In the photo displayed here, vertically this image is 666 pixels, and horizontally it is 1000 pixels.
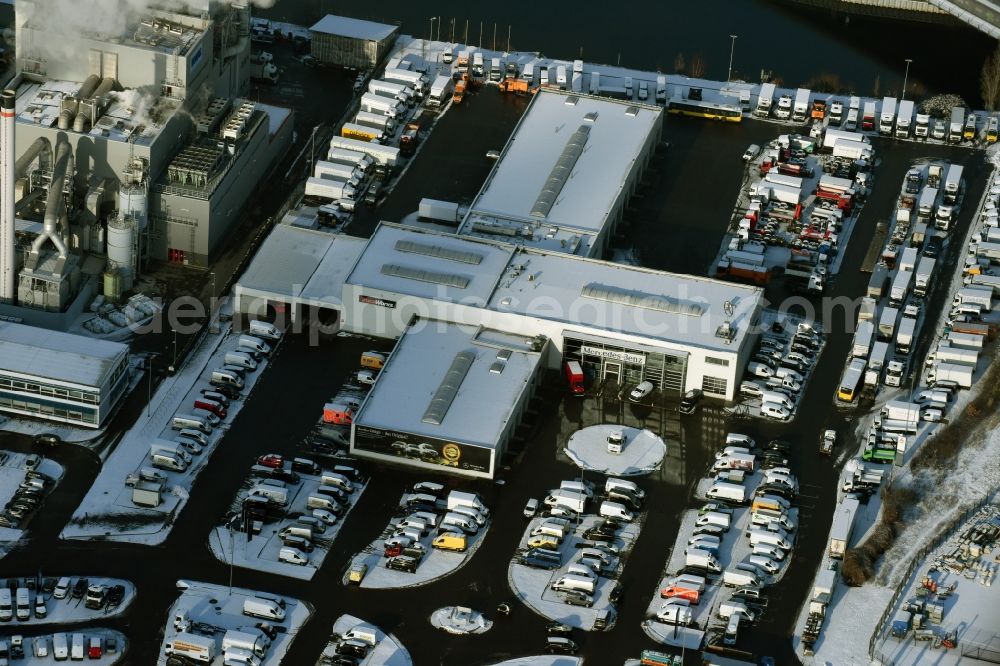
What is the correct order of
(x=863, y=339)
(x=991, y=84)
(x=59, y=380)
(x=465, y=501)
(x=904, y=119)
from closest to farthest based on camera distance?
1. (x=465, y=501)
2. (x=59, y=380)
3. (x=863, y=339)
4. (x=904, y=119)
5. (x=991, y=84)

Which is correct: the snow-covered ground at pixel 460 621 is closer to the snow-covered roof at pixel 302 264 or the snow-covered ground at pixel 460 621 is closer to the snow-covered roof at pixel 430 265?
the snow-covered roof at pixel 430 265

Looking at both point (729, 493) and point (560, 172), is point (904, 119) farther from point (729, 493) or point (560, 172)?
point (729, 493)

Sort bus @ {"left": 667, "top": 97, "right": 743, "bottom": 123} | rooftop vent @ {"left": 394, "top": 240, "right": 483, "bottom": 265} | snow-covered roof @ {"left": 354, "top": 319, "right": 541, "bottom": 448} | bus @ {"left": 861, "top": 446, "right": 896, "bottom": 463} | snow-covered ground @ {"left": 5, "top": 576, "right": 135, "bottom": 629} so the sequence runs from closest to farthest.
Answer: snow-covered ground @ {"left": 5, "top": 576, "right": 135, "bottom": 629}
snow-covered roof @ {"left": 354, "top": 319, "right": 541, "bottom": 448}
bus @ {"left": 861, "top": 446, "right": 896, "bottom": 463}
rooftop vent @ {"left": 394, "top": 240, "right": 483, "bottom": 265}
bus @ {"left": 667, "top": 97, "right": 743, "bottom": 123}

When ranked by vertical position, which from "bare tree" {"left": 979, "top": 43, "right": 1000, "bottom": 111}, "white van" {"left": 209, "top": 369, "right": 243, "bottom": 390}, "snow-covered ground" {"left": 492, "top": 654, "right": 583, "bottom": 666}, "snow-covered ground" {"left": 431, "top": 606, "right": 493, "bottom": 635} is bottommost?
"snow-covered ground" {"left": 492, "top": 654, "right": 583, "bottom": 666}

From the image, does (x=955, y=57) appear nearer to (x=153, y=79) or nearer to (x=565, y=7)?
(x=565, y=7)

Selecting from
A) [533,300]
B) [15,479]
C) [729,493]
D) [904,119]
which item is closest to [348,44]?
[904,119]

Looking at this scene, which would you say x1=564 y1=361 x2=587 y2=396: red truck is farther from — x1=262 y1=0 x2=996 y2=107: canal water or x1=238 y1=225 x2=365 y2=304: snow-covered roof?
x1=262 y1=0 x2=996 y2=107: canal water

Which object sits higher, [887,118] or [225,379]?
[887,118]

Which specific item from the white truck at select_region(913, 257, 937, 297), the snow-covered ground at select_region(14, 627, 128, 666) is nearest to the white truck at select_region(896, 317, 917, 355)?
the white truck at select_region(913, 257, 937, 297)
